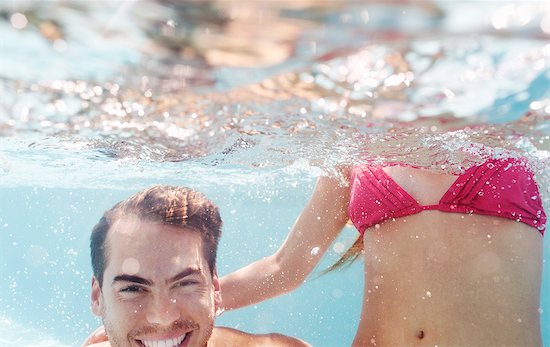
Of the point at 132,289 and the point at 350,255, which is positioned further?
the point at 350,255

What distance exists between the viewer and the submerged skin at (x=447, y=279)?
4098mm

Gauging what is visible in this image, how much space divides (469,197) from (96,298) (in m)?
3.74

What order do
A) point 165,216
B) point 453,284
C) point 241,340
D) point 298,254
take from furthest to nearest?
1. point 298,254
2. point 241,340
3. point 165,216
4. point 453,284

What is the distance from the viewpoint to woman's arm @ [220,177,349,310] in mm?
5445

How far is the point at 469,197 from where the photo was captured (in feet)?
14.2

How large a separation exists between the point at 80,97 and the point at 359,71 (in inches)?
100

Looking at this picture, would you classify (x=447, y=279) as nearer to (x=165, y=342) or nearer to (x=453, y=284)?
(x=453, y=284)

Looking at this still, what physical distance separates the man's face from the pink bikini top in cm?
175

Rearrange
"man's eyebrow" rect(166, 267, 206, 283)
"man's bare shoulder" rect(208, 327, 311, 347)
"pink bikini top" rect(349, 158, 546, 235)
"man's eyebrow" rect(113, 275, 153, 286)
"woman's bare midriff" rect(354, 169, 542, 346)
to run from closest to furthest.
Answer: "woman's bare midriff" rect(354, 169, 542, 346) < "pink bikini top" rect(349, 158, 546, 235) < "man's eyebrow" rect(113, 275, 153, 286) < "man's eyebrow" rect(166, 267, 206, 283) < "man's bare shoulder" rect(208, 327, 311, 347)

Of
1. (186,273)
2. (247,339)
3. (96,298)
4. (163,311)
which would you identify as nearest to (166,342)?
(163,311)

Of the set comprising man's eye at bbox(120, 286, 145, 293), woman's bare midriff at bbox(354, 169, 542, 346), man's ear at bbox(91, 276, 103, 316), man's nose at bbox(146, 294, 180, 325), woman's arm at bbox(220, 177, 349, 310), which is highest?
woman's arm at bbox(220, 177, 349, 310)

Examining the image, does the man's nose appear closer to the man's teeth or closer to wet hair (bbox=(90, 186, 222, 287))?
the man's teeth

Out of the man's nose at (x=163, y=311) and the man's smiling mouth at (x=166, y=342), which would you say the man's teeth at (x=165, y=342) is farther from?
the man's nose at (x=163, y=311)

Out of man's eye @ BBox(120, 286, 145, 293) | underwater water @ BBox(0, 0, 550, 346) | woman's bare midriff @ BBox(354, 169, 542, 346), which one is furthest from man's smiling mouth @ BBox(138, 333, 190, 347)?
underwater water @ BBox(0, 0, 550, 346)
